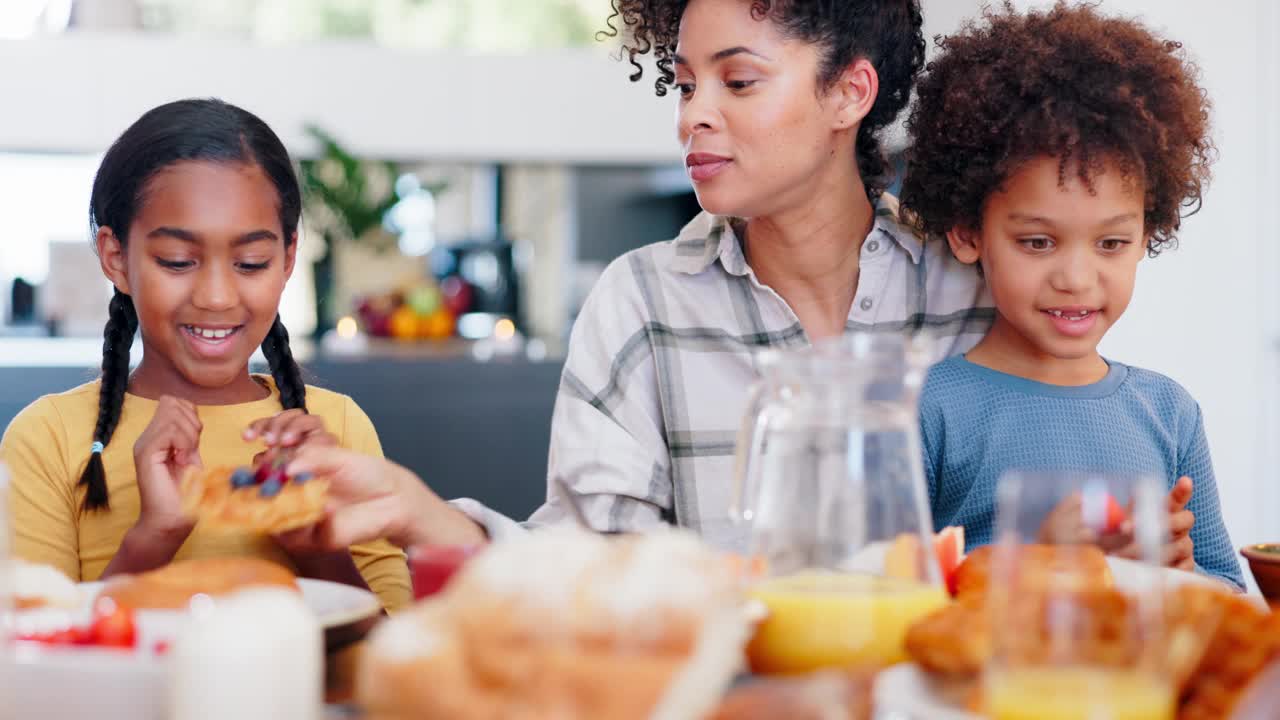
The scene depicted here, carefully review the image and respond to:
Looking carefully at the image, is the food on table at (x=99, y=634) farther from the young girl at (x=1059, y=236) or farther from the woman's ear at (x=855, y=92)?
the woman's ear at (x=855, y=92)

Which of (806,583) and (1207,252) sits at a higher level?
(1207,252)

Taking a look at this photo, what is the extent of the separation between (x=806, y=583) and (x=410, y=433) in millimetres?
3614

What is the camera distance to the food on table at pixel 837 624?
827mm

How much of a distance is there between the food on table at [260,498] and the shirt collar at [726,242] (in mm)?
767

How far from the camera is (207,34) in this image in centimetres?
557

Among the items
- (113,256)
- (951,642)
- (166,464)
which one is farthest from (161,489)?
(951,642)

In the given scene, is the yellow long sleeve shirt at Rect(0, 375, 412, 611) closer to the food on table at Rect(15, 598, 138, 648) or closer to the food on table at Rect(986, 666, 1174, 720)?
the food on table at Rect(15, 598, 138, 648)

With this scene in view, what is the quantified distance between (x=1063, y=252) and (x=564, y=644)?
1132mm

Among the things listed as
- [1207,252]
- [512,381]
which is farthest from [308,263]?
[1207,252]

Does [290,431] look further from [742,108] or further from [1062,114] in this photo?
[1062,114]

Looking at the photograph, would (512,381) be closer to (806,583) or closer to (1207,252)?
(1207,252)

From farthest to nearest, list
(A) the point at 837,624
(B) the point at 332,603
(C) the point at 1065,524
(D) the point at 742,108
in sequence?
1. (D) the point at 742,108
2. (B) the point at 332,603
3. (A) the point at 837,624
4. (C) the point at 1065,524

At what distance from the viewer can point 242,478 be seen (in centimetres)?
118

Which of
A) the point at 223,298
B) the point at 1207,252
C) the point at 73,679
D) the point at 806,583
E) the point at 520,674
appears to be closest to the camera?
the point at 520,674
